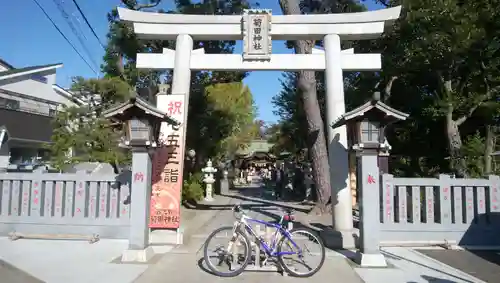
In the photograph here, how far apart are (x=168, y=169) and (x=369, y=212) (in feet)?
14.8

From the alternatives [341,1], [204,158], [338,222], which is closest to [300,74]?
[338,222]

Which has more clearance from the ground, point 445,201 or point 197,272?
point 445,201

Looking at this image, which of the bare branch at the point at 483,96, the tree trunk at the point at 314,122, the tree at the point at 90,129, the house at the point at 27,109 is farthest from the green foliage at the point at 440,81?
the house at the point at 27,109

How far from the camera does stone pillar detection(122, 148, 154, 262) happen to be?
7.12m

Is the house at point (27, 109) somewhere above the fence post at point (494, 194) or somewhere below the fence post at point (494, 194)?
above

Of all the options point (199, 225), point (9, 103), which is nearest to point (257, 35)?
point (199, 225)

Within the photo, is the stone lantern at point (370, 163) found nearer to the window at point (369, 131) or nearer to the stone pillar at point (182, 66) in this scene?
the window at point (369, 131)

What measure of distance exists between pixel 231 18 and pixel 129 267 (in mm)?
6312

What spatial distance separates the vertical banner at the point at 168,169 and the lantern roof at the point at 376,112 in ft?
12.8

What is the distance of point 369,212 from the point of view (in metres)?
7.15

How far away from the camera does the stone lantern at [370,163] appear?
705cm

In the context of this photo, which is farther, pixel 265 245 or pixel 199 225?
pixel 199 225

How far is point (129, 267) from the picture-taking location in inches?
267

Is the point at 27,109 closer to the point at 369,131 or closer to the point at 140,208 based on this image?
the point at 140,208
